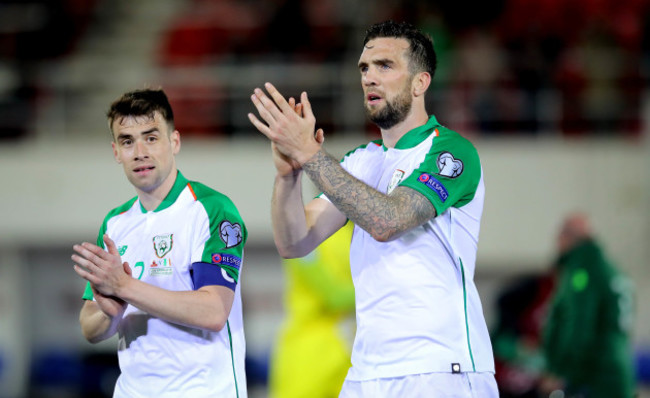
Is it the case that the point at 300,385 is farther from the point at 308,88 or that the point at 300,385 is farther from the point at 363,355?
the point at 308,88

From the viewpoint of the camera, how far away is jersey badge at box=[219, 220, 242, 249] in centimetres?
437

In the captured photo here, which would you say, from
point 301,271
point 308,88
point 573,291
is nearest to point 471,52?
point 308,88

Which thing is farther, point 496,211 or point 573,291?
point 496,211

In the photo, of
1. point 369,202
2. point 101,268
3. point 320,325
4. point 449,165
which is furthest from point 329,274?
point 101,268

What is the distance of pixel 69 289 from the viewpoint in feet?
41.7

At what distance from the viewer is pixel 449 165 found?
423cm

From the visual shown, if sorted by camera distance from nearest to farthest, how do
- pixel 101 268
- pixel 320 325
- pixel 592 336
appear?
pixel 101 268 < pixel 320 325 < pixel 592 336

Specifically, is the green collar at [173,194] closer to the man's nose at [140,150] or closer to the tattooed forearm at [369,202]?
the man's nose at [140,150]

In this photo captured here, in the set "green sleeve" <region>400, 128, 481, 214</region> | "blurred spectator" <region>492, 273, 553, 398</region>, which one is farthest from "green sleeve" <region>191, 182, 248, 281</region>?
"blurred spectator" <region>492, 273, 553, 398</region>

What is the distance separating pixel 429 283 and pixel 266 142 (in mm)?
7662

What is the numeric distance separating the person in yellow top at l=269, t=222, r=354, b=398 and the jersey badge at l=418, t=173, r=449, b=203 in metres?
2.35

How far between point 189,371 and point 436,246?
46.5 inches

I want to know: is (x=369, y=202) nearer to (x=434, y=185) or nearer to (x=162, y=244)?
(x=434, y=185)

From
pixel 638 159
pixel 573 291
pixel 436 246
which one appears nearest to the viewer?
pixel 436 246
